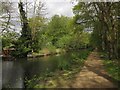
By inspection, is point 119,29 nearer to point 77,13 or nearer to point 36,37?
point 77,13

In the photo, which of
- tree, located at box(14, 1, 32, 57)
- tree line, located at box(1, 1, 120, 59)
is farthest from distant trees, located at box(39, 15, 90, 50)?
tree, located at box(14, 1, 32, 57)

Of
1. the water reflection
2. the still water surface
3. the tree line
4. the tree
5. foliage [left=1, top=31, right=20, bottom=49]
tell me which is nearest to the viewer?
the water reflection

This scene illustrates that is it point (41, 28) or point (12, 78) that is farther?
point (41, 28)

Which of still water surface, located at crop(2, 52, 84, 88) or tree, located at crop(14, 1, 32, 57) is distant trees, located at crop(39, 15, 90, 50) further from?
still water surface, located at crop(2, 52, 84, 88)

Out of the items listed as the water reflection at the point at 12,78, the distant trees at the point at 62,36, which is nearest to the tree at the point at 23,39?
the distant trees at the point at 62,36

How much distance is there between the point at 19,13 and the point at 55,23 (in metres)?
Result: 34.7

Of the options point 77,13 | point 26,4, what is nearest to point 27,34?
point 26,4

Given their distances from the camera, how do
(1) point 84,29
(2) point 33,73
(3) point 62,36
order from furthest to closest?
(3) point 62,36 < (1) point 84,29 < (2) point 33,73

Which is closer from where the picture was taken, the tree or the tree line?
the tree line

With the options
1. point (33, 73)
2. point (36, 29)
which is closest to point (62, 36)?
Result: point (36, 29)

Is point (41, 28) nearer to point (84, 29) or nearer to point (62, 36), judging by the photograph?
point (84, 29)

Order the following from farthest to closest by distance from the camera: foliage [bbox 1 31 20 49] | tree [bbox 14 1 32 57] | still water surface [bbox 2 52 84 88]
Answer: tree [bbox 14 1 32 57] → foliage [bbox 1 31 20 49] → still water surface [bbox 2 52 84 88]

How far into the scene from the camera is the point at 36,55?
4791cm

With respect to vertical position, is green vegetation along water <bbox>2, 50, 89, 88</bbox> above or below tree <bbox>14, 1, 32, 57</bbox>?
below
